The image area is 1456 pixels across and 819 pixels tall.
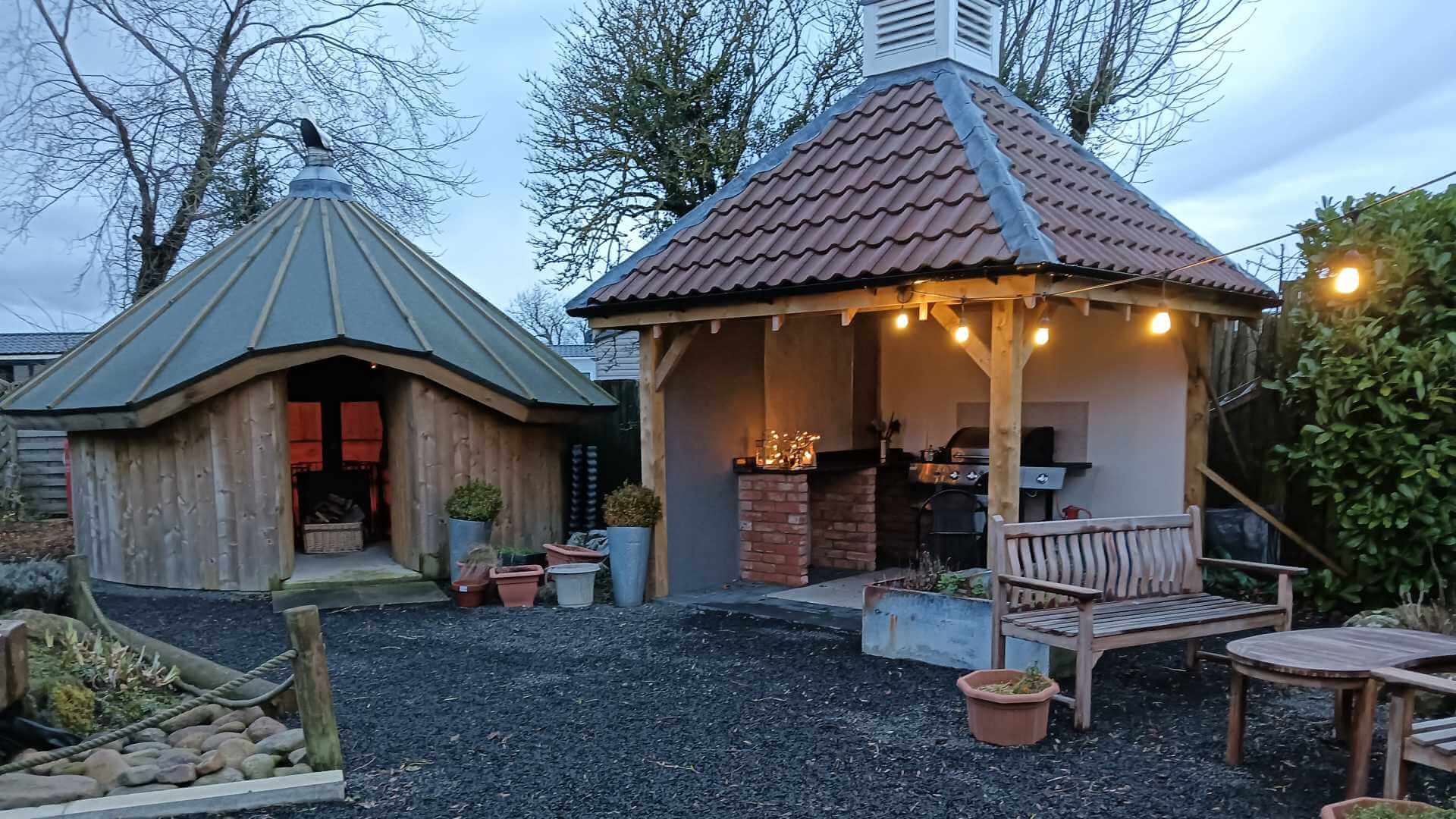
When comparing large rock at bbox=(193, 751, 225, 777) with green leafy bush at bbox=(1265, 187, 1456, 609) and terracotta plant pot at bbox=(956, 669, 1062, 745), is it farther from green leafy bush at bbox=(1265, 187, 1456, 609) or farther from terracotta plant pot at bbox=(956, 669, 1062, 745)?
green leafy bush at bbox=(1265, 187, 1456, 609)

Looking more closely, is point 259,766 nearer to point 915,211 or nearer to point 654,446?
point 654,446

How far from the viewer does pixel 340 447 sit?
37.3 feet

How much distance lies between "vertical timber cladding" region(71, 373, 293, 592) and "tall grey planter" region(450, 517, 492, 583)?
144 centimetres

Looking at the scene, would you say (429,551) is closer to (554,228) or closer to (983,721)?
(983,721)

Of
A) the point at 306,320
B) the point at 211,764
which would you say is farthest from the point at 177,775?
the point at 306,320

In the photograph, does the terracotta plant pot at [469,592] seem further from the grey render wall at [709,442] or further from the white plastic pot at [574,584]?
the grey render wall at [709,442]

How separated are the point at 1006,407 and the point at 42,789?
4.84 m

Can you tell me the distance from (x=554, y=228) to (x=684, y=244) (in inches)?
279

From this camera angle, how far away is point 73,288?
1377 centimetres

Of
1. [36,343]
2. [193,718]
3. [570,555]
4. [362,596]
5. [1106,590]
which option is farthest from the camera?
[36,343]

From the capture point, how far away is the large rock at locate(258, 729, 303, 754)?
4211 mm

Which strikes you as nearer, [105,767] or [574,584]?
[105,767]

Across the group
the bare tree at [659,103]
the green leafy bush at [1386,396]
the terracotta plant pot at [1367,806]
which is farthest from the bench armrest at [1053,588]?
the bare tree at [659,103]

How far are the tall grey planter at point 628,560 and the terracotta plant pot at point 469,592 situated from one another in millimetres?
1149
